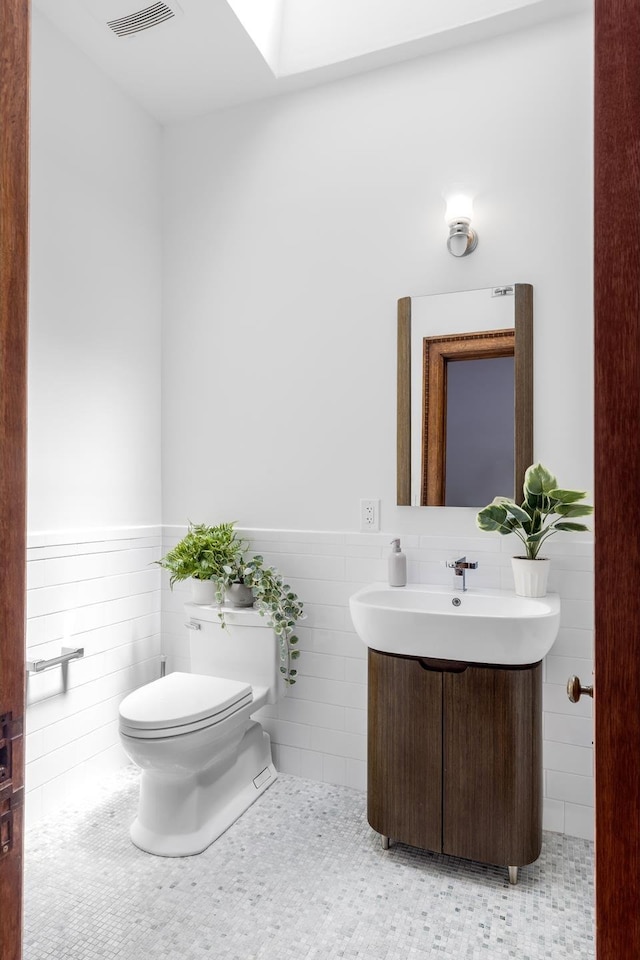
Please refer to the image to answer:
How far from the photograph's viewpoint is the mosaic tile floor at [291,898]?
160cm

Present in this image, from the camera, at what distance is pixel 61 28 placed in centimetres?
227

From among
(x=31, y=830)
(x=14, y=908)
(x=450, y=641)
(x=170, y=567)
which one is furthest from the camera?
(x=170, y=567)

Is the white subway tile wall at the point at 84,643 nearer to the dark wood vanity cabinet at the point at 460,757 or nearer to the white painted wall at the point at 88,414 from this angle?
the white painted wall at the point at 88,414

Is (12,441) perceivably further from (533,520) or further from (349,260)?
(349,260)

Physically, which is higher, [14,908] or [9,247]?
[9,247]

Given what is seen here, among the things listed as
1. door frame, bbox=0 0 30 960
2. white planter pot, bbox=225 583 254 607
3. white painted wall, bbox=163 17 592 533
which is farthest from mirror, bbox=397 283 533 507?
door frame, bbox=0 0 30 960

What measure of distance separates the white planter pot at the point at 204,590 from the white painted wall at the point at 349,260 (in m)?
0.32

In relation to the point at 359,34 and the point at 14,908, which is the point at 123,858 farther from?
the point at 359,34

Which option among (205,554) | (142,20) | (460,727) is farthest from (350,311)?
(460,727)

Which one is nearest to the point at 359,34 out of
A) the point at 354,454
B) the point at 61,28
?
the point at 61,28

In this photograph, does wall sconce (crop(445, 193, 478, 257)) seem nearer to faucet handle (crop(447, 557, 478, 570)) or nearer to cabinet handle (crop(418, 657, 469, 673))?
faucet handle (crop(447, 557, 478, 570))

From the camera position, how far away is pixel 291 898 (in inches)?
70.5

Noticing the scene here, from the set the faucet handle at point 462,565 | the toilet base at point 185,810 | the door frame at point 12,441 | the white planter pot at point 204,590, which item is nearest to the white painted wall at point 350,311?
the faucet handle at point 462,565

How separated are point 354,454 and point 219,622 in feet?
2.87
